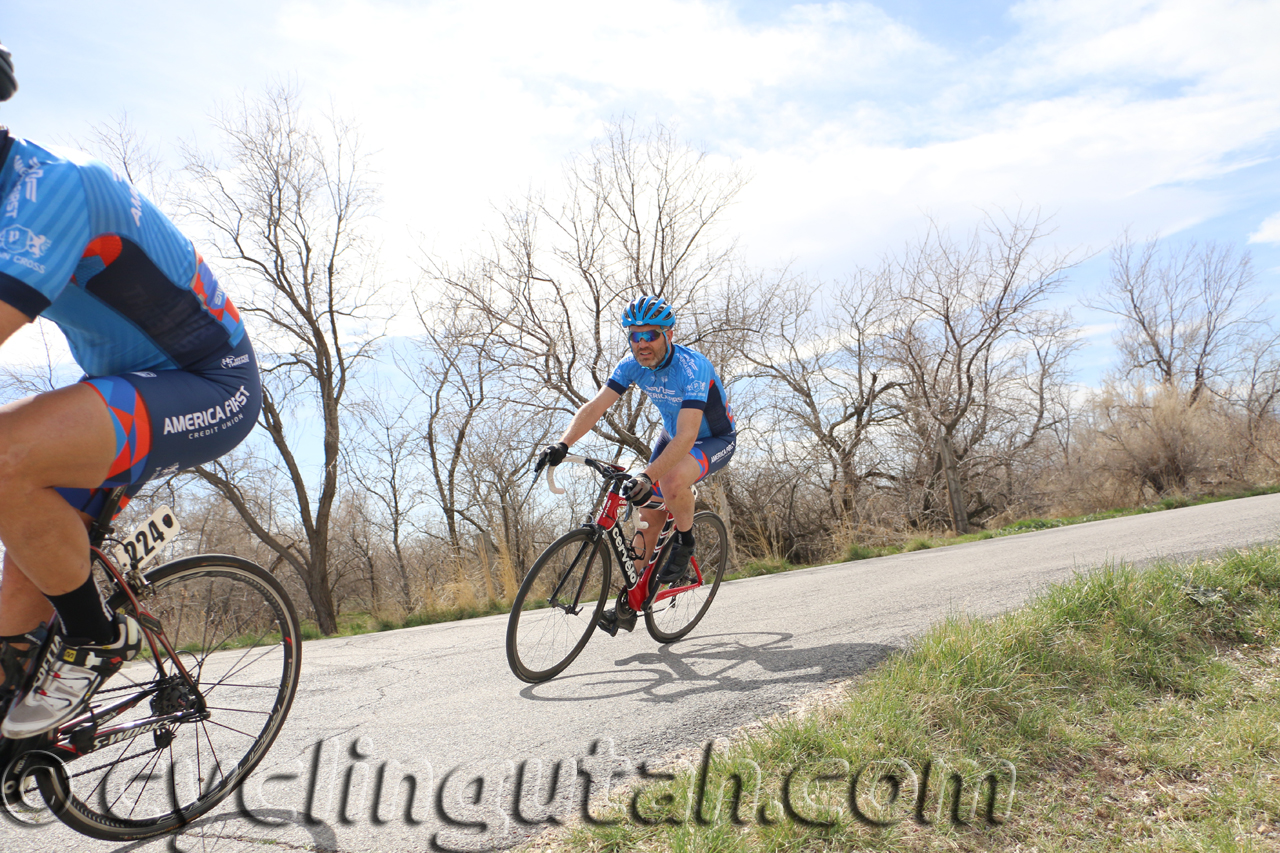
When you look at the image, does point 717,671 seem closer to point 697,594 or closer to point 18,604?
point 697,594

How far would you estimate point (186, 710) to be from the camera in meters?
2.33

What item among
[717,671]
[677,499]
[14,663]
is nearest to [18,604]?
[14,663]

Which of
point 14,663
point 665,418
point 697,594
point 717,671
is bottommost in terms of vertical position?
point 717,671

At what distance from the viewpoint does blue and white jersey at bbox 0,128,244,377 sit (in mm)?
1599

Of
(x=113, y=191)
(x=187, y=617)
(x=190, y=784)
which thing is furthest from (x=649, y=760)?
(x=113, y=191)

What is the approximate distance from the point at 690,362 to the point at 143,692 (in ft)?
10.8

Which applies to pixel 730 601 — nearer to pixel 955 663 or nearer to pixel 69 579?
pixel 955 663

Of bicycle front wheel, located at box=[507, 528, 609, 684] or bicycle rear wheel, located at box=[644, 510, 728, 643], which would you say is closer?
bicycle front wheel, located at box=[507, 528, 609, 684]

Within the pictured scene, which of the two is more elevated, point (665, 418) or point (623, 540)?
point (665, 418)

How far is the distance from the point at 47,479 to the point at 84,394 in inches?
9.2

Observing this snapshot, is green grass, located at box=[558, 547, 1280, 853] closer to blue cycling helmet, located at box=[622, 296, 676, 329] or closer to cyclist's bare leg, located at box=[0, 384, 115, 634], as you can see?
cyclist's bare leg, located at box=[0, 384, 115, 634]

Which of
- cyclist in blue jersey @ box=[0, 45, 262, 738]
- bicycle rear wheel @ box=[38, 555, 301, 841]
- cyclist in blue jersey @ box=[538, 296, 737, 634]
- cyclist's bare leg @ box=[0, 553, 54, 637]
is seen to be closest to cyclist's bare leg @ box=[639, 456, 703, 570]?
cyclist in blue jersey @ box=[538, 296, 737, 634]

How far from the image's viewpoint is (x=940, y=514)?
2020 centimetres

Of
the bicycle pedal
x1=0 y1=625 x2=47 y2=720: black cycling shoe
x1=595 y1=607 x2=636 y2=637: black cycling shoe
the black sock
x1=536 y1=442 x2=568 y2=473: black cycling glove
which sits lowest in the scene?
x1=595 y1=607 x2=636 y2=637: black cycling shoe
